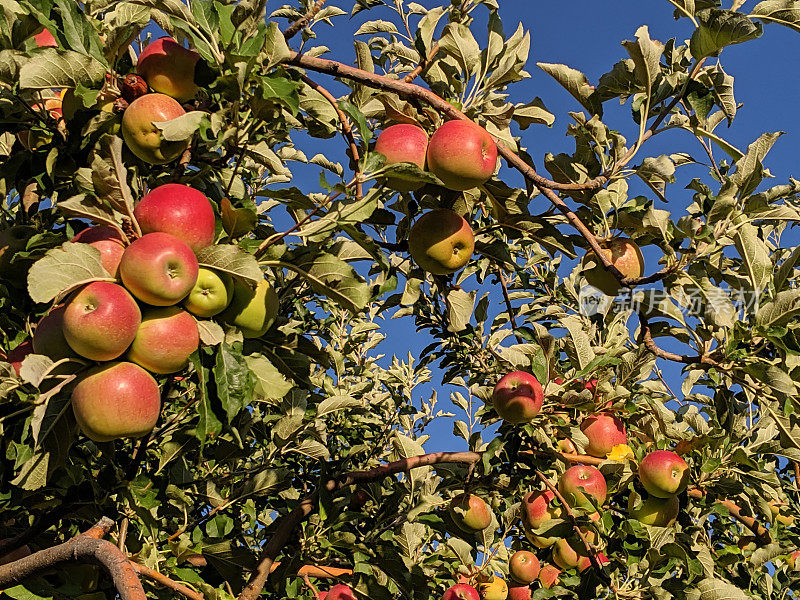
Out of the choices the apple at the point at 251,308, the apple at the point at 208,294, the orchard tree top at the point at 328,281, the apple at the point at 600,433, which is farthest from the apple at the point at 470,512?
the apple at the point at 208,294

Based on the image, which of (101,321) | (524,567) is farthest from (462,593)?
(101,321)

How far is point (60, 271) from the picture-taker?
1.57m

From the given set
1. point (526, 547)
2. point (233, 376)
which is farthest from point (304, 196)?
point (526, 547)

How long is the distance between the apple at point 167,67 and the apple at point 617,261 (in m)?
1.37

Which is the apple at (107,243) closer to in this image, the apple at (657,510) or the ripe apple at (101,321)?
the ripe apple at (101,321)

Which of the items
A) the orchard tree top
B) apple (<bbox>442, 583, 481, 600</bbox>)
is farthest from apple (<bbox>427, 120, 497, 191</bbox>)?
apple (<bbox>442, 583, 481, 600</bbox>)

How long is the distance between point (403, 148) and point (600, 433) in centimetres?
150

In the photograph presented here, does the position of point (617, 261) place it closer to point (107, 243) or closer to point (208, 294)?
point (208, 294)

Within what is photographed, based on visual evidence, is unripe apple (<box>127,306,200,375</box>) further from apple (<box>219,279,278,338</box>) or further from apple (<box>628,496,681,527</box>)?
apple (<box>628,496,681,527</box>)

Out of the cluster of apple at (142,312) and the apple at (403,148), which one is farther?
the apple at (403,148)

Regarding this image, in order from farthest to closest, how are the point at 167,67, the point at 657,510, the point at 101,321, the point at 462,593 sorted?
the point at 462,593
the point at 657,510
the point at 167,67
the point at 101,321

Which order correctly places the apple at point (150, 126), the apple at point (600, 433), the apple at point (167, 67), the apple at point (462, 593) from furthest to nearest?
the apple at point (462, 593) → the apple at point (600, 433) → the apple at point (167, 67) → the apple at point (150, 126)

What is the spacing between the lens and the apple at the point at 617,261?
7.23 ft

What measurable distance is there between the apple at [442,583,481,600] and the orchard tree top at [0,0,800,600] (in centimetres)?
2
